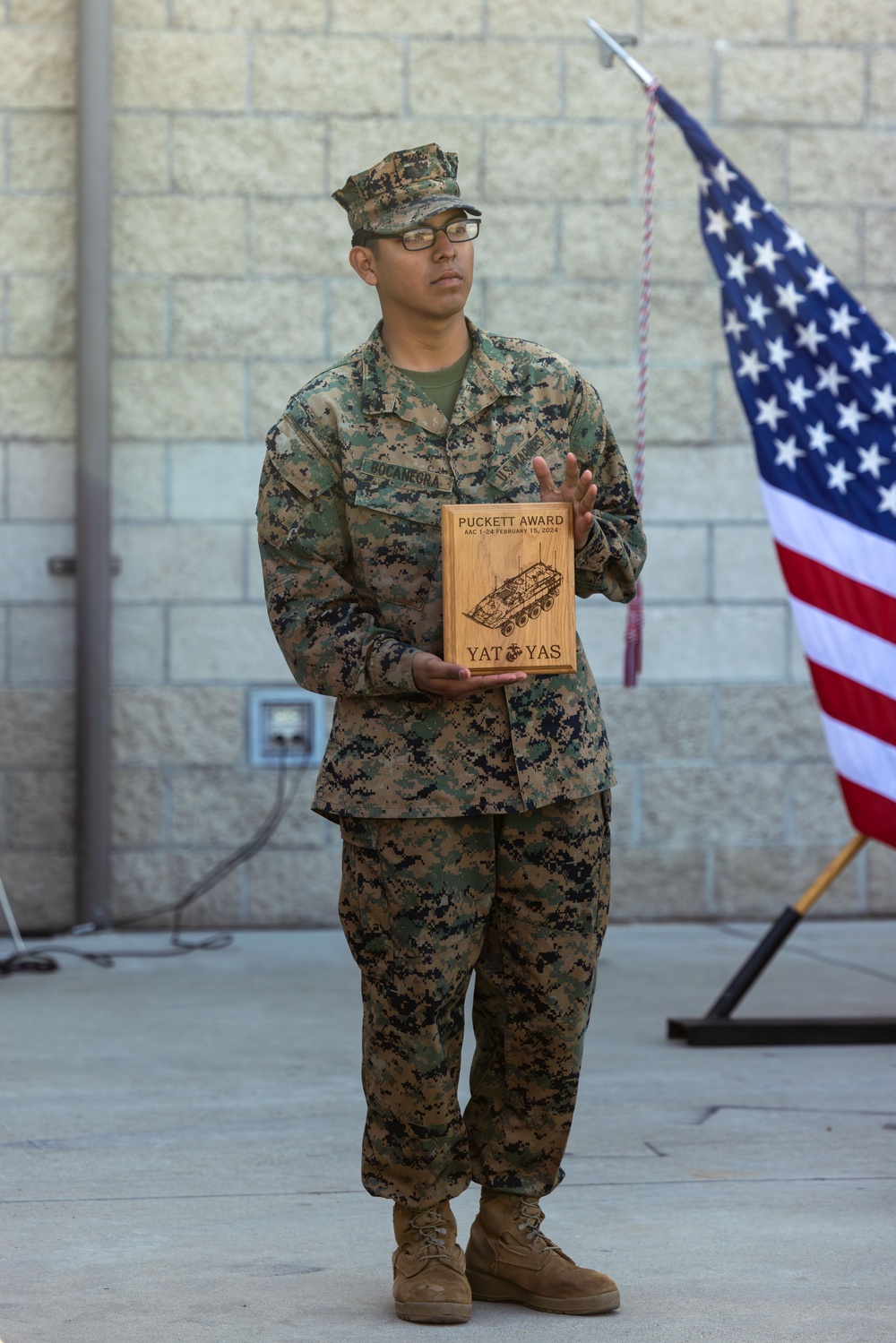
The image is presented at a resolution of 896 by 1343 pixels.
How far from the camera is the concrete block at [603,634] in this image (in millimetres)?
7402

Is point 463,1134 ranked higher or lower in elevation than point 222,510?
lower

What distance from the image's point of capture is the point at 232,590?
7254mm

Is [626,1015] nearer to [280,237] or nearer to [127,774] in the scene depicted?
[127,774]

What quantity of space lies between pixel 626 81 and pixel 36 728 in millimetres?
3485

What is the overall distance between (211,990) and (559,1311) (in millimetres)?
3149

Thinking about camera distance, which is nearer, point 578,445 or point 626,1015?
point 578,445

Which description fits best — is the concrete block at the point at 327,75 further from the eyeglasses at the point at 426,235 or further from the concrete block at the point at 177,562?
the eyeglasses at the point at 426,235

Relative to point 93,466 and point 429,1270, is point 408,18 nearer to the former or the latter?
point 93,466

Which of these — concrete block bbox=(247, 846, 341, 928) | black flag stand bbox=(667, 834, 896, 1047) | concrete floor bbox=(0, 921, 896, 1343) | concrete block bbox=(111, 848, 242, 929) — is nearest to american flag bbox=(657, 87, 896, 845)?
black flag stand bbox=(667, 834, 896, 1047)

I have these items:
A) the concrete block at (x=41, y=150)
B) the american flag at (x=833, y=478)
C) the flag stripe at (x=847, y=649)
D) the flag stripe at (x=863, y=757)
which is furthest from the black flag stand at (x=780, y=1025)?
the concrete block at (x=41, y=150)

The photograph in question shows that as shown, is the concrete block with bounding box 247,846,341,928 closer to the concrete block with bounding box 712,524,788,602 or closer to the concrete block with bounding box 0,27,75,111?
the concrete block with bounding box 712,524,788,602

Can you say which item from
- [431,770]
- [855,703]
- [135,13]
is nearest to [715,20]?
[135,13]

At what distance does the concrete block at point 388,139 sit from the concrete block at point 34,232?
1047mm

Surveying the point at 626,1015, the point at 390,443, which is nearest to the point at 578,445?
the point at 390,443
